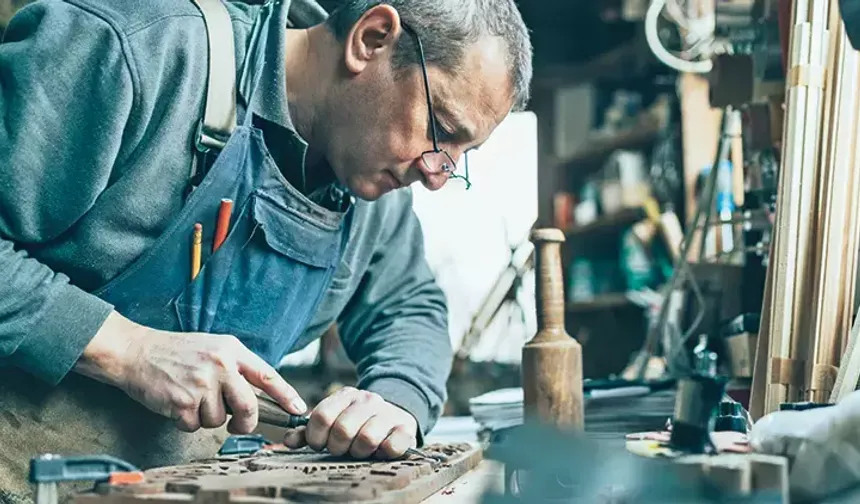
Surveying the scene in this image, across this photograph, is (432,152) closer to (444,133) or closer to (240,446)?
(444,133)

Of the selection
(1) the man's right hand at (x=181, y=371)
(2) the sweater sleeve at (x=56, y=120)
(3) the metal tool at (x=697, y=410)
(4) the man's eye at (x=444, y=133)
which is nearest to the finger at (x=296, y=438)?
(1) the man's right hand at (x=181, y=371)

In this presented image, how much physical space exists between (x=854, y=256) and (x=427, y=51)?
26.5 inches

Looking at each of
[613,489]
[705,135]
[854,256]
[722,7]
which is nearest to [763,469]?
[613,489]

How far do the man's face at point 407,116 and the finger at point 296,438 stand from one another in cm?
41

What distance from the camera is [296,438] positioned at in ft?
4.34

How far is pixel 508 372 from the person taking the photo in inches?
180

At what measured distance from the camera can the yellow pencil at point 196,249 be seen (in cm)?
135

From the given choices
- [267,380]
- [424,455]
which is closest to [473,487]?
[424,455]

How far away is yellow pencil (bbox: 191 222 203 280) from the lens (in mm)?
1353

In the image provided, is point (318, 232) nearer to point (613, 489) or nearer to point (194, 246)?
point (194, 246)

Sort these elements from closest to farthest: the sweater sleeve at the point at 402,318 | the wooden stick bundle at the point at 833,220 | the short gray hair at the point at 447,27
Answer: the wooden stick bundle at the point at 833,220 < the short gray hair at the point at 447,27 < the sweater sleeve at the point at 402,318

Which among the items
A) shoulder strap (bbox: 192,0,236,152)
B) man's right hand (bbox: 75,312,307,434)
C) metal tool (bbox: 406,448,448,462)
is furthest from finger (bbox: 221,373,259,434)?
shoulder strap (bbox: 192,0,236,152)

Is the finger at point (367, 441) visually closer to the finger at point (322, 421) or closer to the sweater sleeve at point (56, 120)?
the finger at point (322, 421)

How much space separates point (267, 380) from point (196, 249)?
0.83 feet
